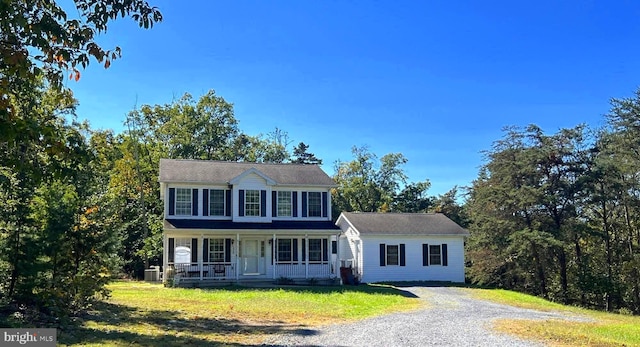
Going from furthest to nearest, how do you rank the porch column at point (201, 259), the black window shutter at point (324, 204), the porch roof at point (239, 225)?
1. the black window shutter at point (324, 204)
2. the porch roof at point (239, 225)
3. the porch column at point (201, 259)

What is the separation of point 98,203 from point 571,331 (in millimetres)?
12532

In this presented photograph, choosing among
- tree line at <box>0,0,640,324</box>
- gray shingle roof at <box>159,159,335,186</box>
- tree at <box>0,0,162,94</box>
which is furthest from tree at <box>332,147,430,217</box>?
tree at <box>0,0,162,94</box>

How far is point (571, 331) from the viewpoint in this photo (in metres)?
12.7

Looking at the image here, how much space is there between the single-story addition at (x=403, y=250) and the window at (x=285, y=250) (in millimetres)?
4430

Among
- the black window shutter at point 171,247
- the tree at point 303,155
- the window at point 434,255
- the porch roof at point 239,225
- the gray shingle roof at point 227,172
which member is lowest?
the window at point 434,255

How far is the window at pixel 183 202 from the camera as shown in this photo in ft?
82.5

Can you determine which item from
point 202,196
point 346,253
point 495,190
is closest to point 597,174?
point 495,190

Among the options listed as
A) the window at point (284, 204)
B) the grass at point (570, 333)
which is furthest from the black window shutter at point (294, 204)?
the grass at point (570, 333)

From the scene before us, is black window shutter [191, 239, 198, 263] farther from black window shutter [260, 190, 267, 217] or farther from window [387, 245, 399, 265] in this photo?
window [387, 245, 399, 265]

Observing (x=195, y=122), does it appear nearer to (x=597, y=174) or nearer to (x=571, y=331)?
(x=597, y=174)

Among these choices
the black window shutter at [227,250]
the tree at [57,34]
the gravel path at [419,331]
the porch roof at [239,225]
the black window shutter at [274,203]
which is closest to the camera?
the tree at [57,34]

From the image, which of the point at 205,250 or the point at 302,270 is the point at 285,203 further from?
the point at 205,250

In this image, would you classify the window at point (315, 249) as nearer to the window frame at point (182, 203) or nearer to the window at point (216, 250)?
the window at point (216, 250)

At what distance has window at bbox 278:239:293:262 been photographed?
26286mm
